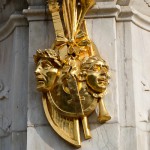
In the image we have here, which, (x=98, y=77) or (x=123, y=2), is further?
(x=123, y=2)

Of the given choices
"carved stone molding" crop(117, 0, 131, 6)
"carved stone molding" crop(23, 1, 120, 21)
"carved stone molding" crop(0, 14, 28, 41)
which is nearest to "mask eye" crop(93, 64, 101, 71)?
"carved stone molding" crop(23, 1, 120, 21)

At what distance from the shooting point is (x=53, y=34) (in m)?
6.37

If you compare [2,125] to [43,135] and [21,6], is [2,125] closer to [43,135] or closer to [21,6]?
[43,135]

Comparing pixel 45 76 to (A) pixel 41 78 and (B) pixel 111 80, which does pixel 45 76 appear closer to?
(A) pixel 41 78

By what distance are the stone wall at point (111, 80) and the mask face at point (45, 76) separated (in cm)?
15

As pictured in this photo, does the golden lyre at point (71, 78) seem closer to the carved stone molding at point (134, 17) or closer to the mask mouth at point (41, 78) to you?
the mask mouth at point (41, 78)

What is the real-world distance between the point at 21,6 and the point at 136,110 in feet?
5.42

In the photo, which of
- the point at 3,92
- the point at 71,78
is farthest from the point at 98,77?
the point at 3,92

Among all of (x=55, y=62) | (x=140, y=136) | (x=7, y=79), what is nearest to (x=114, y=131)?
(x=140, y=136)

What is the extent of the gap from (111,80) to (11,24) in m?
1.28

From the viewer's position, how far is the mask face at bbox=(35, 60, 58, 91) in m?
6.03

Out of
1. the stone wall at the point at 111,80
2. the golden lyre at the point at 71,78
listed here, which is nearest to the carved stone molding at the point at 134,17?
the stone wall at the point at 111,80

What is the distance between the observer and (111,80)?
6109 millimetres

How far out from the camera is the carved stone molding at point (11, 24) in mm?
6604
